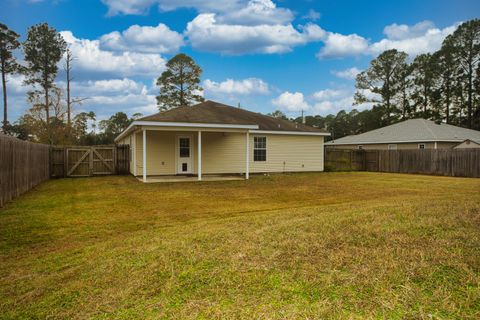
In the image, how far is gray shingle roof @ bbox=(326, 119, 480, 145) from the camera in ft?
82.3

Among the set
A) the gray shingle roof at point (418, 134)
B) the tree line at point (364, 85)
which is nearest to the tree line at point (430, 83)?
the tree line at point (364, 85)

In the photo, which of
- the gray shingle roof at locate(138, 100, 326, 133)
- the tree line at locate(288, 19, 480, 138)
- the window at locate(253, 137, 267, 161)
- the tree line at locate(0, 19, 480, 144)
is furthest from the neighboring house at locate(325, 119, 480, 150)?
the window at locate(253, 137, 267, 161)

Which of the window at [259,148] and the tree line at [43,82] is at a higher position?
the tree line at [43,82]

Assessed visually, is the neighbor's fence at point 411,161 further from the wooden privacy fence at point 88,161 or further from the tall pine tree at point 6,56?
the tall pine tree at point 6,56

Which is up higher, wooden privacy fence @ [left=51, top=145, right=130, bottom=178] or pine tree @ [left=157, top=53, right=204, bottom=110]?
pine tree @ [left=157, top=53, right=204, bottom=110]

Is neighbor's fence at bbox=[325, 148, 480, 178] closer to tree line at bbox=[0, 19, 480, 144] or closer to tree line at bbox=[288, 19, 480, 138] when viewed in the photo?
tree line at bbox=[0, 19, 480, 144]

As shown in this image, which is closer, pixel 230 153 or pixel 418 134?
pixel 230 153

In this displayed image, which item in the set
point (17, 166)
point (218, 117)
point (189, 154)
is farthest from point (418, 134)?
point (17, 166)

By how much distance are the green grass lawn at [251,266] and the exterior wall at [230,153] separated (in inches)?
395

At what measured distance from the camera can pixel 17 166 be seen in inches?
375

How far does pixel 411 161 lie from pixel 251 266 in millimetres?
20673

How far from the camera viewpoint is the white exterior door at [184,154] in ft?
56.1

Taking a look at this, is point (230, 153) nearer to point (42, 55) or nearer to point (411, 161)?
point (411, 161)

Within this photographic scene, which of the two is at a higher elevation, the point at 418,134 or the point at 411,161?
the point at 418,134
